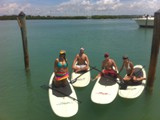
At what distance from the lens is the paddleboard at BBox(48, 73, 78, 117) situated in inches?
306

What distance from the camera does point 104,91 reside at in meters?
9.35

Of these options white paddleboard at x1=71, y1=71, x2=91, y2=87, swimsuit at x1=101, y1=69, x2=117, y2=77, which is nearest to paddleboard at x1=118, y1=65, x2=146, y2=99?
swimsuit at x1=101, y1=69, x2=117, y2=77

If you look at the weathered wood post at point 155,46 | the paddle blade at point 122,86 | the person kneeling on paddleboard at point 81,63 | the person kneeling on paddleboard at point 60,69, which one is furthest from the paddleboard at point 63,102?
Result: the weathered wood post at point 155,46

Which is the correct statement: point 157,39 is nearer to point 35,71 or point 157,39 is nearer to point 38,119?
point 38,119

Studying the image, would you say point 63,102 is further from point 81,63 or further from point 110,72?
point 81,63

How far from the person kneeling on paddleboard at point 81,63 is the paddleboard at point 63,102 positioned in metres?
2.77

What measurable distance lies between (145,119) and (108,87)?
2.31m

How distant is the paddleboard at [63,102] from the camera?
25.5ft

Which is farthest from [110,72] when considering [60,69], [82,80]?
[60,69]

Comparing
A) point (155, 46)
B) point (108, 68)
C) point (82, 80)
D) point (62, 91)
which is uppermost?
point (155, 46)

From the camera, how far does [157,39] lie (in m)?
9.64

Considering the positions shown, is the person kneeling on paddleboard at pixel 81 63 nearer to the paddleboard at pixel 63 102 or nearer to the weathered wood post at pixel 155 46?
the paddleboard at pixel 63 102

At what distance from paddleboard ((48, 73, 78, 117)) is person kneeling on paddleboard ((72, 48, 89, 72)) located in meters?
2.77

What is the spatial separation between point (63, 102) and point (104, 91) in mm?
2176
